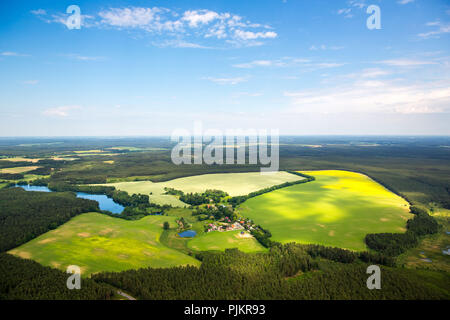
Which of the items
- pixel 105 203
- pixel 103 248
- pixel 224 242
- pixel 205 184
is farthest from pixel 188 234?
pixel 205 184

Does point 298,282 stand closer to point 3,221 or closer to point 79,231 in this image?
point 79,231

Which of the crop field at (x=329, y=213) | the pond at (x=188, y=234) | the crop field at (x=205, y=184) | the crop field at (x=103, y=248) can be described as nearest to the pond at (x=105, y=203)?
the crop field at (x=205, y=184)

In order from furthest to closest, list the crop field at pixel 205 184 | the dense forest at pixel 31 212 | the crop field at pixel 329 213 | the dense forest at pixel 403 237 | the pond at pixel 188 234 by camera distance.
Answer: the crop field at pixel 205 184
the pond at pixel 188 234
the crop field at pixel 329 213
the dense forest at pixel 31 212
the dense forest at pixel 403 237

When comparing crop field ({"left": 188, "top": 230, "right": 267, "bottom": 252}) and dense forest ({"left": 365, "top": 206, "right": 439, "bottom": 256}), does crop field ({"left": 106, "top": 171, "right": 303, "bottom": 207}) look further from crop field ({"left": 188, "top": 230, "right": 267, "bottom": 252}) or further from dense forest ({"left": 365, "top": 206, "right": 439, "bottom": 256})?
dense forest ({"left": 365, "top": 206, "right": 439, "bottom": 256})

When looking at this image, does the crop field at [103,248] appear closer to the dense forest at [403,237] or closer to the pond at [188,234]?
the pond at [188,234]

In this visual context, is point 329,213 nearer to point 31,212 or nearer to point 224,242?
point 224,242
